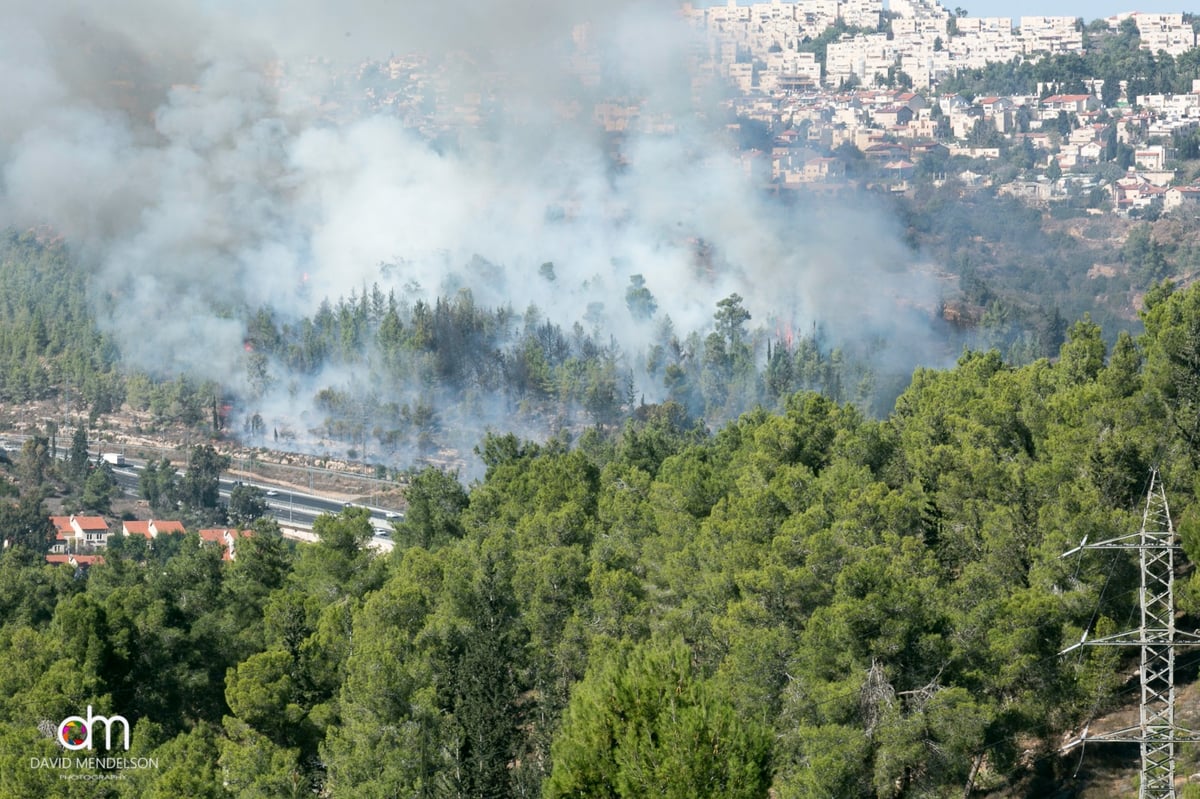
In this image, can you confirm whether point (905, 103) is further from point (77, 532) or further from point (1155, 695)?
point (1155, 695)

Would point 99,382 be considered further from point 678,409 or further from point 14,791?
point 14,791

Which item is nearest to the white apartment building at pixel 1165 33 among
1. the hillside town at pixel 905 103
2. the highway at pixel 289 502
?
the hillside town at pixel 905 103

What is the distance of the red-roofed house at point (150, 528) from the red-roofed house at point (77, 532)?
0.78m

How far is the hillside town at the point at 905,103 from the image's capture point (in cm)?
12038

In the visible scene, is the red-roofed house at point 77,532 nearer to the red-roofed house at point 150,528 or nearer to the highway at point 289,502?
the red-roofed house at point 150,528

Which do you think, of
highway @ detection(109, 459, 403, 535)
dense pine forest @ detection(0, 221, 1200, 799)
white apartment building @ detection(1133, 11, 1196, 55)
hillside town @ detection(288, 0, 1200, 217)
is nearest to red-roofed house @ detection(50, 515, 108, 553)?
highway @ detection(109, 459, 403, 535)

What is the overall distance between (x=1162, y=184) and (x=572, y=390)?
65.4m

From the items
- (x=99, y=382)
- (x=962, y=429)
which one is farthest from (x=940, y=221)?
(x=962, y=429)

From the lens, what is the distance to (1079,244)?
A: 113 metres

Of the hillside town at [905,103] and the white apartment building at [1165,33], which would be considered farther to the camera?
the white apartment building at [1165,33]

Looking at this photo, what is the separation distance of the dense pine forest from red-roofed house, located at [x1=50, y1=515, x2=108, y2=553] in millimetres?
22751

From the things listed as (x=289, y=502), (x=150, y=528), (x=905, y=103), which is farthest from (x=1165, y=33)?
(x=150, y=528)

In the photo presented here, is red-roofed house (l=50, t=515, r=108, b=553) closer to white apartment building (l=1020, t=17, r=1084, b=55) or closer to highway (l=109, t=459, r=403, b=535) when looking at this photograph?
highway (l=109, t=459, r=403, b=535)

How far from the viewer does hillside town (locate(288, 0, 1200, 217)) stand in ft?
395
